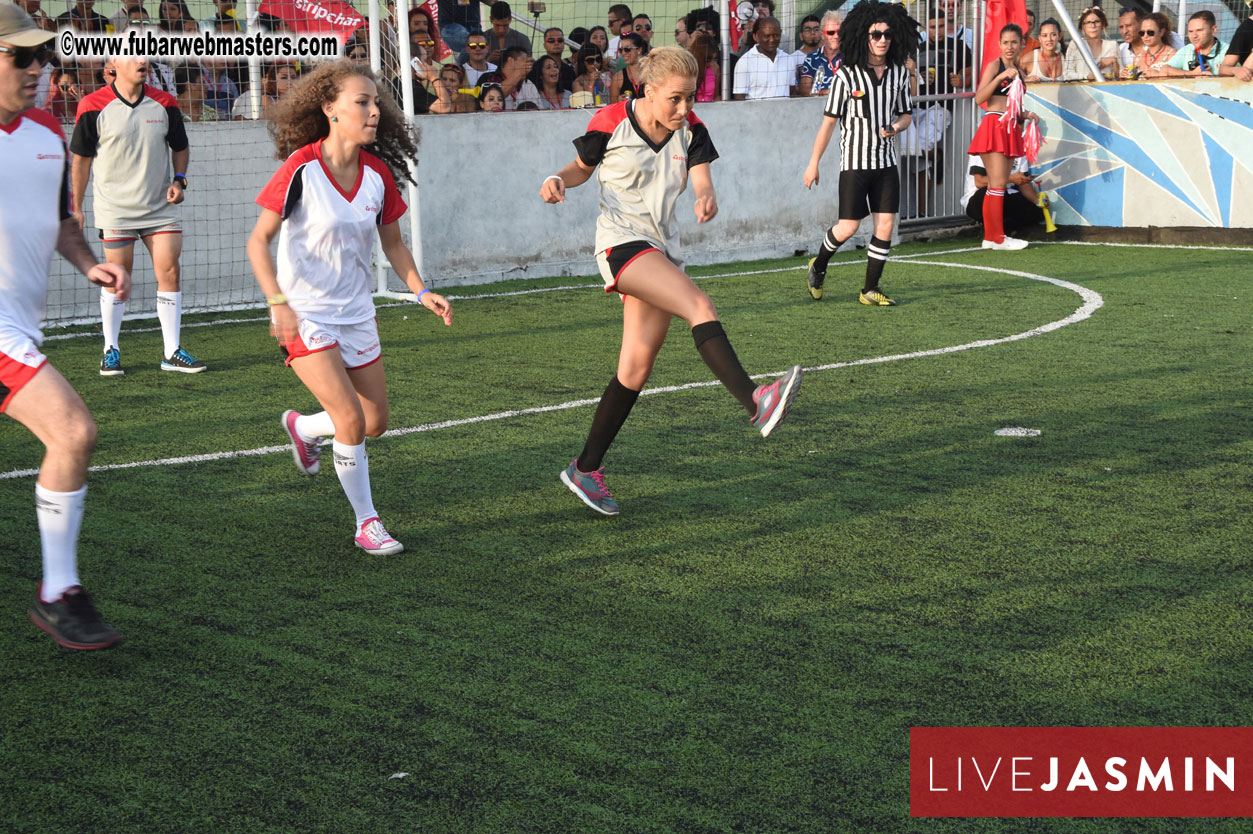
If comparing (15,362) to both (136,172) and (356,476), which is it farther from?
(136,172)

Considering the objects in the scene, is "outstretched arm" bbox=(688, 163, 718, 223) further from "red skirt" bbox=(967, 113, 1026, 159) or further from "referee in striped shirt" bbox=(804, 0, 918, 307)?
"red skirt" bbox=(967, 113, 1026, 159)

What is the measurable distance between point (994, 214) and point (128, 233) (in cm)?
994

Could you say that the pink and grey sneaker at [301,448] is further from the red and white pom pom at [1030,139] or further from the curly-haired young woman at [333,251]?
the red and white pom pom at [1030,139]

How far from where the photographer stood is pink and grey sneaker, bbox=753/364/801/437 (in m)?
5.30

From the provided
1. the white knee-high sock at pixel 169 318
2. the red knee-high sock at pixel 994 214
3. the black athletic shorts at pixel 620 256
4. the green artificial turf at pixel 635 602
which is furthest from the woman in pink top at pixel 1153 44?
the black athletic shorts at pixel 620 256

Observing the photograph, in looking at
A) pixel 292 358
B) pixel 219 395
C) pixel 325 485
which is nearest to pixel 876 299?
pixel 219 395

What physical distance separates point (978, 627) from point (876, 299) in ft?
24.5

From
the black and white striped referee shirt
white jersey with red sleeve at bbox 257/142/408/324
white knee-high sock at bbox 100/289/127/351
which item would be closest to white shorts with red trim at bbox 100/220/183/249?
white knee-high sock at bbox 100/289/127/351

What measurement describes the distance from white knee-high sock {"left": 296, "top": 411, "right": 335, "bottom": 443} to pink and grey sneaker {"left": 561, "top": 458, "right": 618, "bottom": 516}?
3.42 ft

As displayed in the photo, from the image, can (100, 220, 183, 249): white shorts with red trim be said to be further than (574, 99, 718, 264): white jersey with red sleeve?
Yes

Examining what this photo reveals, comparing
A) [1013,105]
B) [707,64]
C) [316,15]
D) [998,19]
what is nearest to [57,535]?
[316,15]

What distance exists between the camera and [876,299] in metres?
11.6

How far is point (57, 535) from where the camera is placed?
4344 millimetres

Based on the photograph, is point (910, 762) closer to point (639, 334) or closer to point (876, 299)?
point (639, 334)
